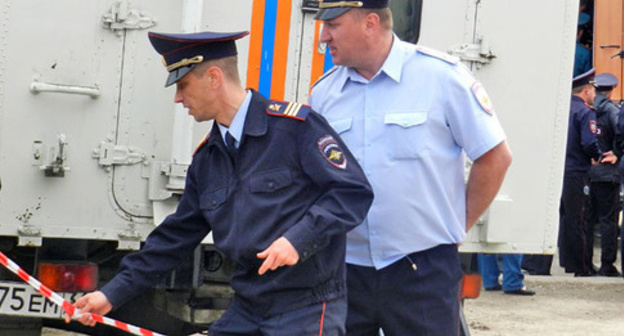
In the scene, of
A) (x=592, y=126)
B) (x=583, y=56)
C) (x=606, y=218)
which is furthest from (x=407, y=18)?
(x=583, y=56)

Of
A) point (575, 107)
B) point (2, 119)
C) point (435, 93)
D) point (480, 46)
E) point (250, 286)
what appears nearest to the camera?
point (250, 286)

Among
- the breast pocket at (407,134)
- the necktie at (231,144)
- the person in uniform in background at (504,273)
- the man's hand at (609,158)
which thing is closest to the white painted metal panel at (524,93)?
the breast pocket at (407,134)

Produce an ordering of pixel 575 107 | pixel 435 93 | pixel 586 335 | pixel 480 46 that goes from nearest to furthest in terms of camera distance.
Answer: pixel 435 93, pixel 480 46, pixel 586 335, pixel 575 107

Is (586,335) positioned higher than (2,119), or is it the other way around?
(2,119)

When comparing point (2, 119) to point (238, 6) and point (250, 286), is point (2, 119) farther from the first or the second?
point (250, 286)

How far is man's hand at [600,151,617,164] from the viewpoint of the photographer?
12.2 meters

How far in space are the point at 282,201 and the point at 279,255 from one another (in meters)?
0.26

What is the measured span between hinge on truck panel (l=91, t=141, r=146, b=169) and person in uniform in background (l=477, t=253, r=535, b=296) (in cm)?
550

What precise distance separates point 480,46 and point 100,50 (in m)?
1.81

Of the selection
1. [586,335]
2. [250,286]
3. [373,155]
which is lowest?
[586,335]

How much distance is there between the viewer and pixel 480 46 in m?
6.31

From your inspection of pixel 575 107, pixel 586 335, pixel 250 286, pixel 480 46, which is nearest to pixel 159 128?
pixel 480 46

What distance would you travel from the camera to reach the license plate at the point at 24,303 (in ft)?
19.0

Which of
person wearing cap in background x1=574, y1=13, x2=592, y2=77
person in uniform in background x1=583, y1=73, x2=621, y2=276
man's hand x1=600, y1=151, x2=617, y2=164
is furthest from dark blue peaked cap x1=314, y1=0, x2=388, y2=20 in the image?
person wearing cap in background x1=574, y1=13, x2=592, y2=77
